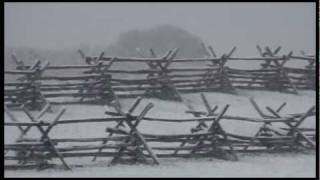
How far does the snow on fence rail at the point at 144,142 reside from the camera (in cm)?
780

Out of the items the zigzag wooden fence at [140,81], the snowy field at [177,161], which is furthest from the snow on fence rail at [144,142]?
the zigzag wooden fence at [140,81]

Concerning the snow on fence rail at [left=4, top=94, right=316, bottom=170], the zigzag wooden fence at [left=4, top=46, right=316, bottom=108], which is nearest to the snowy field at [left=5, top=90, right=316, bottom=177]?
the snow on fence rail at [left=4, top=94, right=316, bottom=170]

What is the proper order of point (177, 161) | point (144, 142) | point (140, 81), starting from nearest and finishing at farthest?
point (144, 142) → point (177, 161) → point (140, 81)

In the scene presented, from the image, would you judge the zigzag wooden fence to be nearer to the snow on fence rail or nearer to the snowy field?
the snowy field

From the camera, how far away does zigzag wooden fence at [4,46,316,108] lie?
1130cm

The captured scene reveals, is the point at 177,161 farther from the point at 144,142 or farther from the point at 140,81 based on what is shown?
the point at 140,81

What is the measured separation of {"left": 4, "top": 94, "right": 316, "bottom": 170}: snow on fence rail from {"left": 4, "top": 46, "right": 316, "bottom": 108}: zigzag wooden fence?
5.52ft

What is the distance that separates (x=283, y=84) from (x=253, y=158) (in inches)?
224

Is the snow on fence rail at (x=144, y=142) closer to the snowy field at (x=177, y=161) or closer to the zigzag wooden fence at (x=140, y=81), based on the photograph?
the snowy field at (x=177, y=161)

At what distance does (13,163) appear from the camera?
26.1 feet

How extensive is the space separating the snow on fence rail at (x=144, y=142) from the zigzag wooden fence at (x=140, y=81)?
168 centimetres

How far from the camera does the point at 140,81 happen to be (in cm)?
1229

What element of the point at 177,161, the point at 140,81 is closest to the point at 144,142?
the point at 177,161

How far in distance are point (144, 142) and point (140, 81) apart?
432 cm
